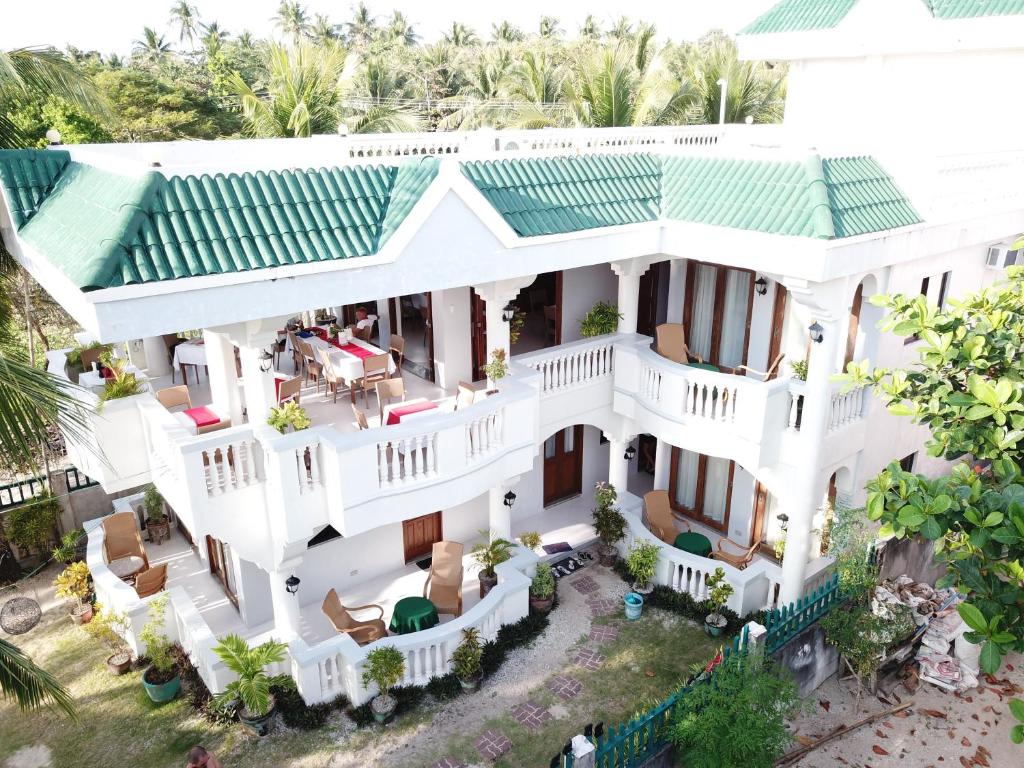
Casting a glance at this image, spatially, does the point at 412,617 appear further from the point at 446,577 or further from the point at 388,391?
the point at 388,391

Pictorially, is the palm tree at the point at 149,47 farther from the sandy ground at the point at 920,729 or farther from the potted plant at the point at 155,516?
the sandy ground at the point at 920,729

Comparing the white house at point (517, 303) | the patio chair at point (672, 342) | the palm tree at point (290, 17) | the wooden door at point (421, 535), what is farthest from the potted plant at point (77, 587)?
the palm tree at point (290, 17)

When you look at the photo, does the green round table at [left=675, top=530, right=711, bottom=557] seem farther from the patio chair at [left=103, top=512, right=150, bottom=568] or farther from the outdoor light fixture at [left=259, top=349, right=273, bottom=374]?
the patio chair at [left=103, top=512, right=150, bottom=568]

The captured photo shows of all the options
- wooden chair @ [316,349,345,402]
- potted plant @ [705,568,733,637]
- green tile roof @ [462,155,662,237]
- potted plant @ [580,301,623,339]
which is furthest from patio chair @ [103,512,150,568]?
potted plant @ [705,568,733,637]

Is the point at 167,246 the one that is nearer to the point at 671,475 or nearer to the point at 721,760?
the point at 721,760

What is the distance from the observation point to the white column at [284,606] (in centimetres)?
1317

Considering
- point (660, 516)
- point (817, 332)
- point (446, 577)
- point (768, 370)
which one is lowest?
point (660, 516)

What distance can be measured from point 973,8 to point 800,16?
150 inches

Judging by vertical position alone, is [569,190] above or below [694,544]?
above

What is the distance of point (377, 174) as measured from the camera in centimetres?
1199

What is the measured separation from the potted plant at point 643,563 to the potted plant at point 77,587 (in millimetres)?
11247

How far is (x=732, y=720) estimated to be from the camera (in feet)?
36.6

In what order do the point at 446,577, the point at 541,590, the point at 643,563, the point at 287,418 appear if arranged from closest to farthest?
the point at 287,418, the point at 446,577, the point at 541,590, the point at 643,563

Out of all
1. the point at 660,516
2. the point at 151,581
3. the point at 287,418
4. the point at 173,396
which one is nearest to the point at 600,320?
the point at 660,516
